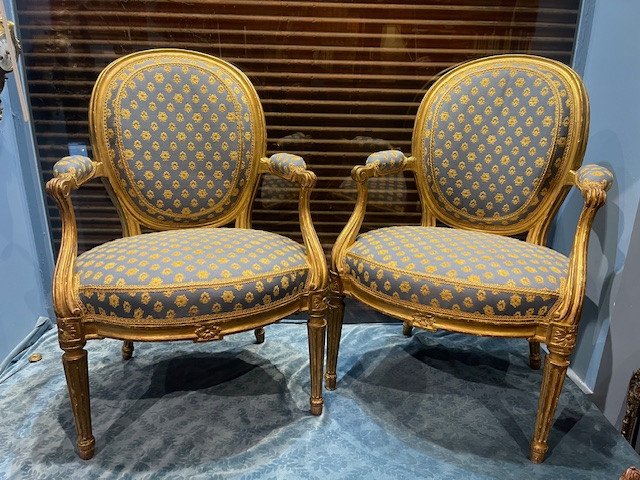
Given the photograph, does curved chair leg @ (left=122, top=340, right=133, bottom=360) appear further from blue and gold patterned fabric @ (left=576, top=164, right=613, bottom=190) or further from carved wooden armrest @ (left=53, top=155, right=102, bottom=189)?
blue and gold patterned fabric @ (left=576, top=164, right=613, bottom=190)

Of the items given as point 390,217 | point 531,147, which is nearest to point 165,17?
point 390,217

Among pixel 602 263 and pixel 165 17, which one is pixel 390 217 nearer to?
pixel 602 263

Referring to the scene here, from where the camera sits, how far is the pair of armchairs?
1.33 meters

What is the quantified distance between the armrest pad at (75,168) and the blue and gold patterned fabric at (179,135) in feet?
0.48

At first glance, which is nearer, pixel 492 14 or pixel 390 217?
pixel 492 14

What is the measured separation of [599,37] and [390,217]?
103 cm

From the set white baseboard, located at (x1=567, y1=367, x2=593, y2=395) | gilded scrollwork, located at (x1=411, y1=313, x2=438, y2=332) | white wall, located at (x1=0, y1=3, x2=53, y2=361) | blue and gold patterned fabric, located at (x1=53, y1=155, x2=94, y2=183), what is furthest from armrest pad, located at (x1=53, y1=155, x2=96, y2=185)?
white baseboard, located at (x1=567, y1=367, x2=593, y2=395)

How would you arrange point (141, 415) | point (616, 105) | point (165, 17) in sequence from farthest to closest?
point (165, 17) → point (616, 105) → point (141, 415)

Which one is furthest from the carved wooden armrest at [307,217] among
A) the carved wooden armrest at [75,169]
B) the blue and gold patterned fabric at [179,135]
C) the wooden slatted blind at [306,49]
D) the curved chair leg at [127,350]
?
the curved chair leg at [127,350]

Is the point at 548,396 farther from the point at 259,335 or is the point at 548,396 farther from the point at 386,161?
the point at 259,335

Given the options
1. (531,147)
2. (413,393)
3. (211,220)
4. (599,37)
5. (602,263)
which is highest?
(599,37)

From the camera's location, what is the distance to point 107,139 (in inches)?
66.1

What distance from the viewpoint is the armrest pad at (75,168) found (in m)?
1.42

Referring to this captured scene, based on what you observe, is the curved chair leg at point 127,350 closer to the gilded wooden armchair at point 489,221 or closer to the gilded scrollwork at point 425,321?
the gilded wooden armchair at point 489,221
